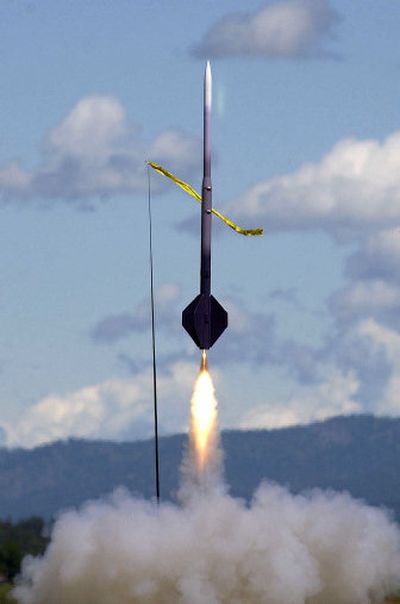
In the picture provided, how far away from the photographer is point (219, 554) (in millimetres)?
94375

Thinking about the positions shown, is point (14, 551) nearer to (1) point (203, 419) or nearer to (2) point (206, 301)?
(1) point (203, 419)

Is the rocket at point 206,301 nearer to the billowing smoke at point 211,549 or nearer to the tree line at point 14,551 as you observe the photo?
the billowing smoke at point 211,549

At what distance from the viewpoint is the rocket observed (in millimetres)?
94688

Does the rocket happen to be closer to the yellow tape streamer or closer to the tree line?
the yellow tape streamer

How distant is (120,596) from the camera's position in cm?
9456

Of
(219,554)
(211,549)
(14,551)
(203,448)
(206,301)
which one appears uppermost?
(14,551)

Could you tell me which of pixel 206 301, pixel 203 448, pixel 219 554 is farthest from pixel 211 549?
pixel 206 301

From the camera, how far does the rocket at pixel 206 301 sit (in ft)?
311

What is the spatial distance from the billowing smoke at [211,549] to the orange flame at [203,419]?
1.9 inches

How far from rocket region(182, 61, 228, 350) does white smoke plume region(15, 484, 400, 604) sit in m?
8.14

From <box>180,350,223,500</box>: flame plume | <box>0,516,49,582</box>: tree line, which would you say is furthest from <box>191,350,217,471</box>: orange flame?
<box>0,516,49,582</box>: tree line

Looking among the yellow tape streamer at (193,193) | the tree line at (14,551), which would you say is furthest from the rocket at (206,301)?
the tree line at (14,551)

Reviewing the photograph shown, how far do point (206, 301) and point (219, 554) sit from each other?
12110 mm

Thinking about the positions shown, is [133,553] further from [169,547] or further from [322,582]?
[322,582]
